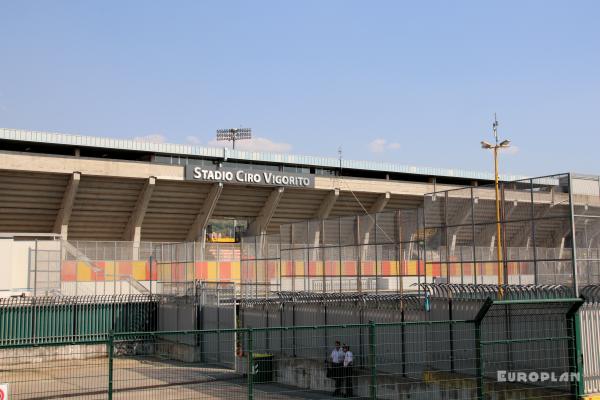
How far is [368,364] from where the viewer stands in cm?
2158

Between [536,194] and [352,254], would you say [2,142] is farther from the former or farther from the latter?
[536,194]

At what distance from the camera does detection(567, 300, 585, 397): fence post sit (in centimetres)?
1292

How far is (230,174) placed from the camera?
52.4 meters

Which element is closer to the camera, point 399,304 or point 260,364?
point 399,304

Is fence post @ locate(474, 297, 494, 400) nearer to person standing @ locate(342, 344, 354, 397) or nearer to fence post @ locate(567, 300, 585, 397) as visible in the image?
fence post @ locate(567, 300, 585, 397)

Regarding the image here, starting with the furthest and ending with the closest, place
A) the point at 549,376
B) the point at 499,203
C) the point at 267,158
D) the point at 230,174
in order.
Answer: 1. the point at 267,158
2. the point at 230,174
3. the point at 499,203
4. the point at 549,376

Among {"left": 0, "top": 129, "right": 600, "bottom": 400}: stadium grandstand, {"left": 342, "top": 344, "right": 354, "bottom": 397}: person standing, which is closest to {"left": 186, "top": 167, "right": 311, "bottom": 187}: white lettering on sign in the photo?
{"left": 0, "top": 129, "right": 600, "bottom": 400}: stadium grandstand

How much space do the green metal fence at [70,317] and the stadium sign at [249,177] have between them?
52.9 ft

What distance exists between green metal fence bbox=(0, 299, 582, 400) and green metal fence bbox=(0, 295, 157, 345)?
1.12m

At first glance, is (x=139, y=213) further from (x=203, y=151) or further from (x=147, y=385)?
(x=147, y=385)

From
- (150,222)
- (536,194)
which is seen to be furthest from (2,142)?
(536,194)

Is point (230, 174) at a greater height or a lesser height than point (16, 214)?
greater

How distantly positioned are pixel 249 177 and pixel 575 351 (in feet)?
136

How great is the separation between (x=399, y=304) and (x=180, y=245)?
2041cm
